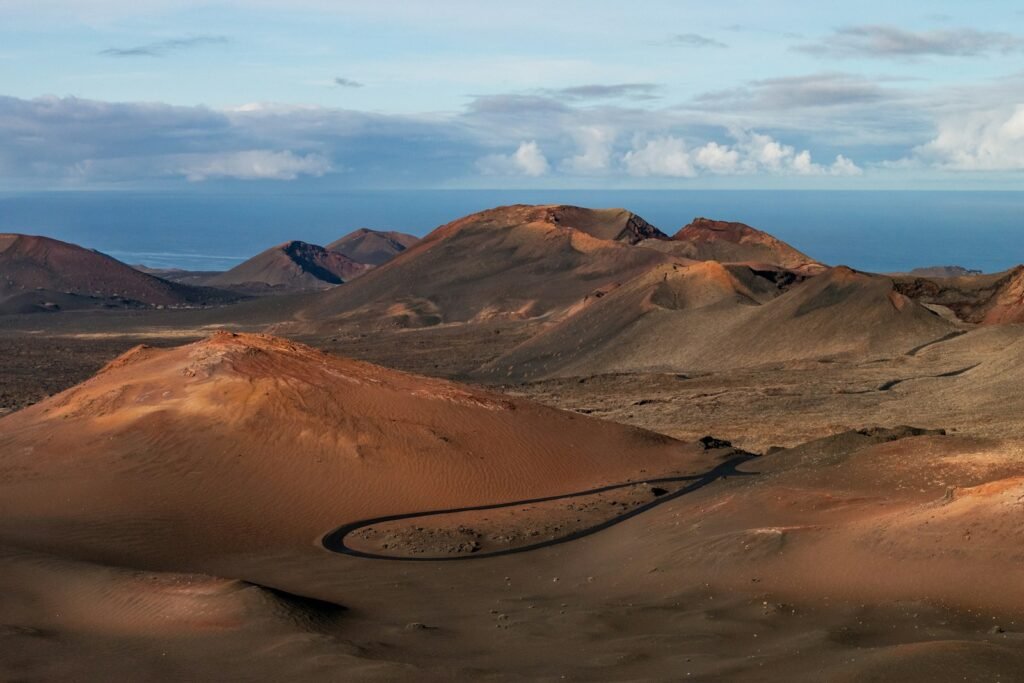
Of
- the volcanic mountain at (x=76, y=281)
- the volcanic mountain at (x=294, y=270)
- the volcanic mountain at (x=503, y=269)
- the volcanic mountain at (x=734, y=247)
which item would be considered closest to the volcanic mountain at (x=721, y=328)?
the volcanic mountain at (x=503, y=269)

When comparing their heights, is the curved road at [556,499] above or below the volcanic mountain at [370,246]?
below

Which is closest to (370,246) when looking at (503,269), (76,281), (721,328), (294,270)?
(294,270)

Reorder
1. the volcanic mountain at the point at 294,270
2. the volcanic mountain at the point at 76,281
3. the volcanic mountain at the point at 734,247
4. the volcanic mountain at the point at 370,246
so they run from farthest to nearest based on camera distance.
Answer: the volcanic mountain at the point at 370,246
the volcanic mountain at the point at 294,270
the volcanic mountain at the point at 76,281
the volcanic mountain at the point at 734,247

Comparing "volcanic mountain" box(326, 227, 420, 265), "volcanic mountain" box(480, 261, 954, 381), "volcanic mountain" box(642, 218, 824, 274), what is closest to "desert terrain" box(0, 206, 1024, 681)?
"volcanic mountain" box(480, 261, 954, 381)

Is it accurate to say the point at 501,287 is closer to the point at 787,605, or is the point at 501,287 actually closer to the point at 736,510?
the point at 736,510

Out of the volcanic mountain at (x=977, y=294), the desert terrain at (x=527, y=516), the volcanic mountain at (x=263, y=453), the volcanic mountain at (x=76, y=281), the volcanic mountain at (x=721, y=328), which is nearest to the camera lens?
the desert terrain at (x=527, y=516)

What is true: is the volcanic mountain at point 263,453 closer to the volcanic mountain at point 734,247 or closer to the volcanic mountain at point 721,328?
the volcanic mountain at point 721,328

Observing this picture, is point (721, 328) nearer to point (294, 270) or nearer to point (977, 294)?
point (977, 294)
